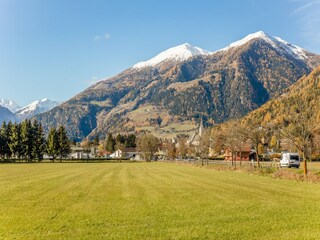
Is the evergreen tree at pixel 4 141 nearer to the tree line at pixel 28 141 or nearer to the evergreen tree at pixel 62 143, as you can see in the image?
the tree line at pixel 28 141

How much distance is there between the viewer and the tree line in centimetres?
14400

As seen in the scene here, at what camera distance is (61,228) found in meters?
16.5

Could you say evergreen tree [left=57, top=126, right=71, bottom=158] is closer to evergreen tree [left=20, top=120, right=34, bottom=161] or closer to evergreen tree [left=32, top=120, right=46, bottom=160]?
evergreen tree [left=32, top=120, right=46, bottom=160]

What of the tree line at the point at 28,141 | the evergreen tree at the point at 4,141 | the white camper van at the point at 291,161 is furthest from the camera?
the tree line at the point at 28,141

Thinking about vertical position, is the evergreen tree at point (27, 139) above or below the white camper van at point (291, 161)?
above

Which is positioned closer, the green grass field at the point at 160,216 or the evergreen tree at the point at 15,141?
the green grass field at the point at 160,216

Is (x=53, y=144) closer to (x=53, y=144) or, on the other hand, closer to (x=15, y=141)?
(x=53, y=144)

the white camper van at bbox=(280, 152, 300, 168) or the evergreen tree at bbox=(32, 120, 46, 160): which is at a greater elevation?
the evergreen tree at bbox=(32, 120, 46, 160)

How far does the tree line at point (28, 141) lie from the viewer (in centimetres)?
14400

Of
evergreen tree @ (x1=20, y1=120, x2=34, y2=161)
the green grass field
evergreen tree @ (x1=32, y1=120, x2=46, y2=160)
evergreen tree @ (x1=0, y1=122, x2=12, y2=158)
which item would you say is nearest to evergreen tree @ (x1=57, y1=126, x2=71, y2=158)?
evergreen tree @ (x1=32, y1=120, x2=46, y2=160)

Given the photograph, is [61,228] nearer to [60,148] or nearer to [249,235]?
[249,235]

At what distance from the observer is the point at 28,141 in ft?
481

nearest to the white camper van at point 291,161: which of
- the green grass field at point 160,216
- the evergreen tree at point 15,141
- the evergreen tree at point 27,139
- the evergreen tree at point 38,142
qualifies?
the green grass field at point 160,216

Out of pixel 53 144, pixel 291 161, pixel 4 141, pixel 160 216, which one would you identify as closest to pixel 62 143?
pixel 53 144
